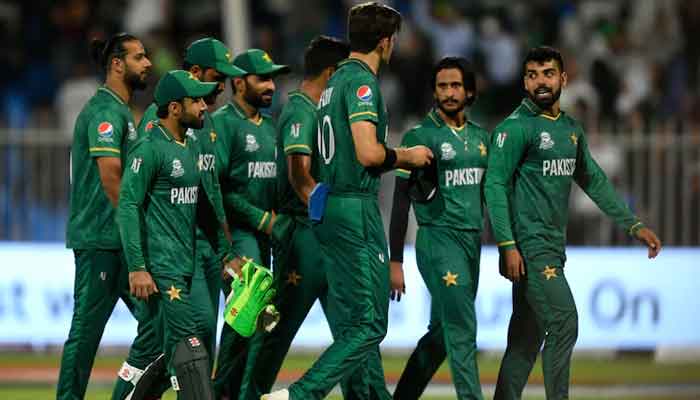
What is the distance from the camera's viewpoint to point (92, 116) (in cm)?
1047

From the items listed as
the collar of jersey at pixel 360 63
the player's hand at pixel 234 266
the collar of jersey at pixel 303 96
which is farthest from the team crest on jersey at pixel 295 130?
the collar of jersey at pixel 360 63

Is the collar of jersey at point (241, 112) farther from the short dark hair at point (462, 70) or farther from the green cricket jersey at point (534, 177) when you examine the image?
the green cricket jersey at point (534, 177)

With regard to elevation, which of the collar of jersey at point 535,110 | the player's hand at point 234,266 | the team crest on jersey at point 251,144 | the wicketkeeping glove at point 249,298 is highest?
the collar of jersey at point 535,110

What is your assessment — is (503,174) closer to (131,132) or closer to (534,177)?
(534,177)

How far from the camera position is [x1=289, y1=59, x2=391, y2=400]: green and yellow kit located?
938 centimetres

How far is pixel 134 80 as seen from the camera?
35.0ft

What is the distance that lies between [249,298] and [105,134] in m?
1.50

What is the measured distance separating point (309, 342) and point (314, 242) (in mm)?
5991

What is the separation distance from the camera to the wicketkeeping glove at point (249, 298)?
9.91 meters

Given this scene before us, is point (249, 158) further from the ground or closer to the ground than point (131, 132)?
closer to the ground

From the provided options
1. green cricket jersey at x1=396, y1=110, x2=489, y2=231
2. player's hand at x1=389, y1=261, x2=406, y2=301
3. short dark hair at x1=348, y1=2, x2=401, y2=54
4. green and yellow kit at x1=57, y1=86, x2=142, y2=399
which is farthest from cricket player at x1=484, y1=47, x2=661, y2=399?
green and yellow kit at x1=57, y1=86, x2=142, y2=399

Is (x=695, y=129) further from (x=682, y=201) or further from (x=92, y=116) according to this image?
(x=92, y=116)

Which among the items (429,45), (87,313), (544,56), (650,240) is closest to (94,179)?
(87,313)

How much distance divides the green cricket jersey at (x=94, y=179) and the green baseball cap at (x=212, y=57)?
80 cm
